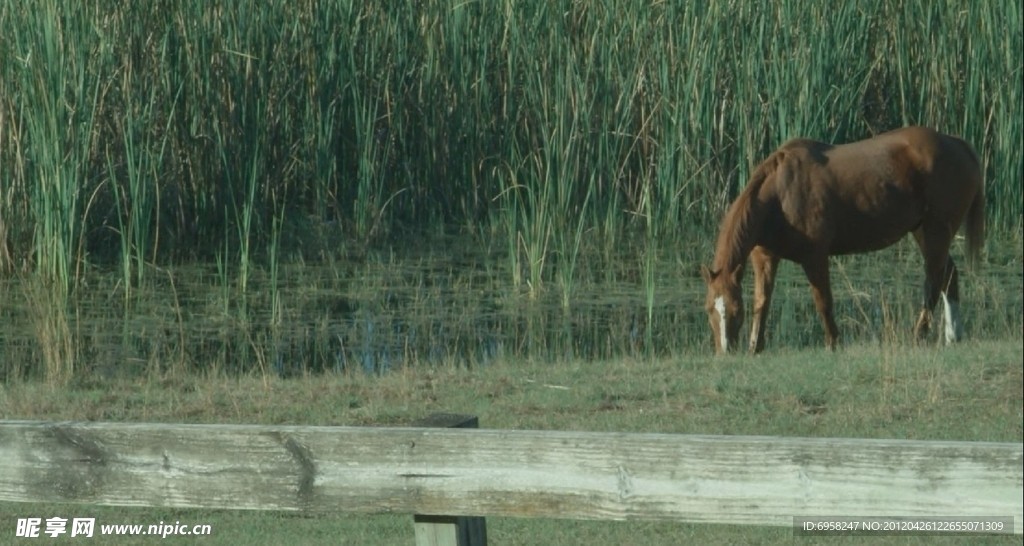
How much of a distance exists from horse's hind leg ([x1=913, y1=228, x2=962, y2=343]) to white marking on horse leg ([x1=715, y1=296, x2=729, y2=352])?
0.88 meters

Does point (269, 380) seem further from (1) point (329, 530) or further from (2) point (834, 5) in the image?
(2) point (834, 5)

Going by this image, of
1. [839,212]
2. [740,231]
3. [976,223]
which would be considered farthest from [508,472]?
[976,223]

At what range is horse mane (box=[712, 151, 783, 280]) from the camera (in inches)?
287

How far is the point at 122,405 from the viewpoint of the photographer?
20.9 feet

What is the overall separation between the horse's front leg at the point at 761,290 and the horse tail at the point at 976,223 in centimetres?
107

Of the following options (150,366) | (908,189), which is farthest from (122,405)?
(908,189)

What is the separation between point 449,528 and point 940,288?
517cm

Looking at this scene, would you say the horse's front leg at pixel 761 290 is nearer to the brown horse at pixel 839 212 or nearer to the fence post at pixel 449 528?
the brown horse at pixel 839 212

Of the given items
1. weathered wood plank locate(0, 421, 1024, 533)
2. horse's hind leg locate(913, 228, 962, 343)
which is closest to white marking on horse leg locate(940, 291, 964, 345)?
horse's hind leg locate(913, 228, 962, 343)

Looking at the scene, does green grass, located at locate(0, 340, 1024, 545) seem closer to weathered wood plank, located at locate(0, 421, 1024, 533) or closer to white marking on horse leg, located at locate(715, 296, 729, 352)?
white marking on horse leg, located at locate(715, 296, 729, 352)

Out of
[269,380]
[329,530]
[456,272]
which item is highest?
[329,530]

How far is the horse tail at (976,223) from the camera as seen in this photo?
7812 millimetres

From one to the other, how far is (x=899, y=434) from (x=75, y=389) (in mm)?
3586

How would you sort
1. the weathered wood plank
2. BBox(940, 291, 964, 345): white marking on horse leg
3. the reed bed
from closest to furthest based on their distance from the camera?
the weathered wood plank
BBox(940, 291, 964, 345): white marking on horse leg
the reed bed
